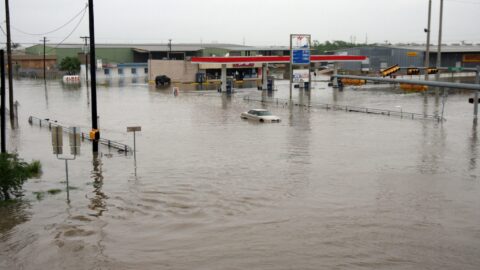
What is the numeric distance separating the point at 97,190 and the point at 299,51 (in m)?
36.9

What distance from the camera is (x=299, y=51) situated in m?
52.3

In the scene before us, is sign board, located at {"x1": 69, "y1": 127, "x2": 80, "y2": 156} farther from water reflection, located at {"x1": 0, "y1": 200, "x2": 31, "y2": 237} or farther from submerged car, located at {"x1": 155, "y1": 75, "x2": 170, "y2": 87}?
submerged car, located at {"x1": 155, "y1": 75, "x2": 170, "y2": 87}

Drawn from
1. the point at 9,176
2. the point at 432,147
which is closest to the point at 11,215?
the point at 9,176

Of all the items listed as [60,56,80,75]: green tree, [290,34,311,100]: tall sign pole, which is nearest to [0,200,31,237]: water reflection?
[290,34,311,100]: tall sign pole

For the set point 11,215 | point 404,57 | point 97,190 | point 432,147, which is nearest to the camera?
point 11,215

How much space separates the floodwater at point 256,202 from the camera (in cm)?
1225

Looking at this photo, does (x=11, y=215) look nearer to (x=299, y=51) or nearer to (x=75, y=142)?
(x=75, y=142)

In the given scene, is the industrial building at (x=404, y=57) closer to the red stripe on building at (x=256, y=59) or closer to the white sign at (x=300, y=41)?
the red stripe on building at (x=256, y=59)

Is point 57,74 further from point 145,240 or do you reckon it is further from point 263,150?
point 145,240

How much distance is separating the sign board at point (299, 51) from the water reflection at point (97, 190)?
31734 mm

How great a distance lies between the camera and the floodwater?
1225 centimetres

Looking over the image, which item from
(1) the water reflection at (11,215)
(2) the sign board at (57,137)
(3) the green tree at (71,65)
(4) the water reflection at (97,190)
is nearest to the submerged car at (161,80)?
(3) the green tree at (71,65)

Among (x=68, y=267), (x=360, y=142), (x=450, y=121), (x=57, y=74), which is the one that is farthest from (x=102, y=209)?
(x=57, y=74)

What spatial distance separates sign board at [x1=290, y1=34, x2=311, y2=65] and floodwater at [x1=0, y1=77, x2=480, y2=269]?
64.7 feet
